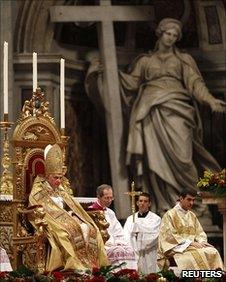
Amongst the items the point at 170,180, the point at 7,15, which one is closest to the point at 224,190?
the point at 170,180

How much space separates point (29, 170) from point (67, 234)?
719mm

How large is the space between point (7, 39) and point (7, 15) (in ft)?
0.93

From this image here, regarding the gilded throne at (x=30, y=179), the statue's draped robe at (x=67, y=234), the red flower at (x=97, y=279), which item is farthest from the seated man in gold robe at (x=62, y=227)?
the red flower at (x=97, y=279)

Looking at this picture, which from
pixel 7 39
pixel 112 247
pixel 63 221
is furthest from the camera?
pixel 7 39

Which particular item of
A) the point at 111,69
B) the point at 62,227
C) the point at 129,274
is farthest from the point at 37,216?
the point at 111,69

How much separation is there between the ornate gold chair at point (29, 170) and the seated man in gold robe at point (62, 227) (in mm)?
104

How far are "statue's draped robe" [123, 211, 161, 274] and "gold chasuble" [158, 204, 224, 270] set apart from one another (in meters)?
0.19

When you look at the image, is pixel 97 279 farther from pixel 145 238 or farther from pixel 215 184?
pixel 145 238

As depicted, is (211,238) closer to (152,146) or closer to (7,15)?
(152,146)

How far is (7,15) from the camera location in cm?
1442

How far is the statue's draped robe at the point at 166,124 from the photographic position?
47.8ft

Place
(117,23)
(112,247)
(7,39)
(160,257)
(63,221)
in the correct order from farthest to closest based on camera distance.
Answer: (117,23) < (7,39) < (160,257) < (112,247) < (63,221)

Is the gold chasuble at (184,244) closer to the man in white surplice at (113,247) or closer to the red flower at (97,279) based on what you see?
the man in white surplice at (113,247)

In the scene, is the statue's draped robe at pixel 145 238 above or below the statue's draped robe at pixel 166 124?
below
